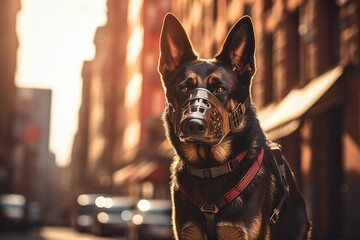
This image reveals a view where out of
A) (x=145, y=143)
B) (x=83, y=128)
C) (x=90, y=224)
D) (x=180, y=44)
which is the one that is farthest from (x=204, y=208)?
(x=83, y=128)

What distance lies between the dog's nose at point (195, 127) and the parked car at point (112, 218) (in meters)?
21.8

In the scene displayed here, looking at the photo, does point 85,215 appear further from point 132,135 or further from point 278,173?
point 278,173

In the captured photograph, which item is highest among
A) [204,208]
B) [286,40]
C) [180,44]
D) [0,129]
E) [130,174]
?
[0,129]

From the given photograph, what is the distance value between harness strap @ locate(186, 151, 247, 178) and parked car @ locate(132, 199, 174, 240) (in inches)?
630

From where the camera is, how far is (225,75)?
374 cm

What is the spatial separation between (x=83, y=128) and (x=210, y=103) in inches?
5424

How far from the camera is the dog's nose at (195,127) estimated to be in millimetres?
3471

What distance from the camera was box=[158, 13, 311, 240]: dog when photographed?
3699 millimetres

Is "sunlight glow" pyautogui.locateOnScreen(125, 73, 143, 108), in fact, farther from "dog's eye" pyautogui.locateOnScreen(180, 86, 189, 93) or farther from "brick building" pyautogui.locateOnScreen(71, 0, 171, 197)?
"dog's eye" pyautogui.locateOnScreen(180, 86, 189, 93)

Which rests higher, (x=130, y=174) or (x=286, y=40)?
(x=130, y=174)

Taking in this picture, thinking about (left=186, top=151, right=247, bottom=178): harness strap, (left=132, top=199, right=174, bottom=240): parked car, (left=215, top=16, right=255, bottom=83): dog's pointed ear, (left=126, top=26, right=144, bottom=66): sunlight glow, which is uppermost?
(left=126, top=26, right=144, bottom=66): sunlight glow

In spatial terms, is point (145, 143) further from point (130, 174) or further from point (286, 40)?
point (286, 40)

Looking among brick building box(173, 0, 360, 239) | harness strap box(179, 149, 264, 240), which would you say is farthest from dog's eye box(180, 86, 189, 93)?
brick building box(173, 0, 360, 239)

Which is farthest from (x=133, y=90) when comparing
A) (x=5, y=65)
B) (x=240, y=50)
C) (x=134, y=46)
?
(x=240, y=50)
